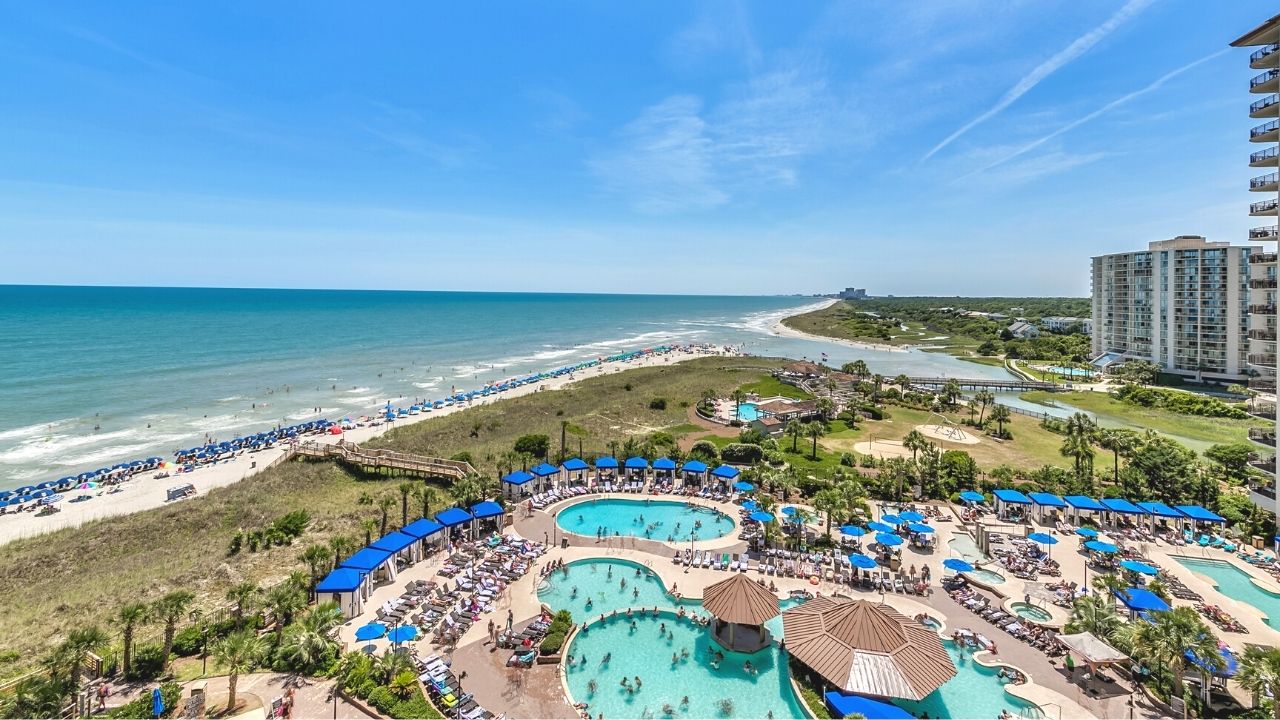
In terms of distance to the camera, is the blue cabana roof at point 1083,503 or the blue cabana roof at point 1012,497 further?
the blue cabana roof at point 1012,497

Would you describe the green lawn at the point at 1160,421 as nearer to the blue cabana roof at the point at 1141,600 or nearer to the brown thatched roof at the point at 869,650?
the blue cabana roof at the point at 1141,600

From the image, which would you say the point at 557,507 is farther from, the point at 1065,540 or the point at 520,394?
the point at 520,394

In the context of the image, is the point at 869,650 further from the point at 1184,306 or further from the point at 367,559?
the point at 1184,306

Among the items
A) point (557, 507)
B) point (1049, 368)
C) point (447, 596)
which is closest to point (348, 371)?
point (557, 507)

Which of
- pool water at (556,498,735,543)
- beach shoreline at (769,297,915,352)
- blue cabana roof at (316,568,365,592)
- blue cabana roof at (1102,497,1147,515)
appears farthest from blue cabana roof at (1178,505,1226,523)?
beach shoreline at (769,297,915,352)

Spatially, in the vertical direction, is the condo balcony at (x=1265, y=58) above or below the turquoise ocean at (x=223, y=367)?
above

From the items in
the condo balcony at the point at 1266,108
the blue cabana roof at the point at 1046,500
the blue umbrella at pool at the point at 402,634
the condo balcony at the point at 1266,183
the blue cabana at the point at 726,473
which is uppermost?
the condo balcony at the point at 1266,108

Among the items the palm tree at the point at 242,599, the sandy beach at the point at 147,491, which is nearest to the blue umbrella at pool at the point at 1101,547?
the palm tree at the point at 242,599
